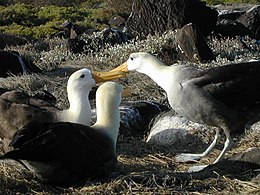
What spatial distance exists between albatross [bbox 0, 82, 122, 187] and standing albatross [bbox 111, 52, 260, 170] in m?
0.87

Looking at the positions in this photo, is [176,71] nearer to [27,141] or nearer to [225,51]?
[27,141]

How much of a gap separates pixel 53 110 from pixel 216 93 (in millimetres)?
1334

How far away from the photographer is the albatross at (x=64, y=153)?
4035mm

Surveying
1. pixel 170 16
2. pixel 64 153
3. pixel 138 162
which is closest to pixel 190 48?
pixel 170 16

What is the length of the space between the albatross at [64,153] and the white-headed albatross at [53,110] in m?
0.72

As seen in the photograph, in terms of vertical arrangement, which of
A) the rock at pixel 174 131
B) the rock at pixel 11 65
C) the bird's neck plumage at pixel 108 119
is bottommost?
the rock at pixel 11 65

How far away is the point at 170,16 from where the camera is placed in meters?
12.1

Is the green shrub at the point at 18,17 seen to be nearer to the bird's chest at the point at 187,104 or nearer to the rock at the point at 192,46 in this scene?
the rock at the point at 192,46

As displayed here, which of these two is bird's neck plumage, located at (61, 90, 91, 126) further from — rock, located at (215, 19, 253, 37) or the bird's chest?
rock, located at (215, 19, 253, 37)

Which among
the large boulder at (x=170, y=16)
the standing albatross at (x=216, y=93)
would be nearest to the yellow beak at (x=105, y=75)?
the standing albatross at (x=216, y=93)

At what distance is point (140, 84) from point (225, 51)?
2.91 metres

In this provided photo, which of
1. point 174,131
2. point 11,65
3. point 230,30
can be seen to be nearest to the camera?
point 174,131

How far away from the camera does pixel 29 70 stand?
9203mm

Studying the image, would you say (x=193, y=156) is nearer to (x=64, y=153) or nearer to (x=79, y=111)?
(x=79, y=111)
